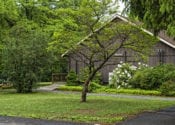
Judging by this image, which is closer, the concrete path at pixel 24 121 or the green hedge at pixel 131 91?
the concrete path at pixel 24 121

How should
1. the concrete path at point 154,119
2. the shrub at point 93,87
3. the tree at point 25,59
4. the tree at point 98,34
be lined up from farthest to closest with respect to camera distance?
1. the shrub at point 93,87
2. the tree at point 25,59
3. the tree at point 98,34
4. the concrete path at point 154,119

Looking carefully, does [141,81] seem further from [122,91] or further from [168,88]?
[168,88]

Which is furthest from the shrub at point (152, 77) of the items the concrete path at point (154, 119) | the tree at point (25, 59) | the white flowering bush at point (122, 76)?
the concrete path at point (154, 119)

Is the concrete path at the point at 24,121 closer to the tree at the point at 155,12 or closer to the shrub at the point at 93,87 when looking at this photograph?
the tree at the point at 155,12

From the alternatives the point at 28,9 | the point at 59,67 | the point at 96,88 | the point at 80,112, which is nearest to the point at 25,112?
the point at 80,112

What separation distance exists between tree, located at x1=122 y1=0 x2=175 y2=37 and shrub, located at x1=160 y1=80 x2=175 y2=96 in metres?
13.8

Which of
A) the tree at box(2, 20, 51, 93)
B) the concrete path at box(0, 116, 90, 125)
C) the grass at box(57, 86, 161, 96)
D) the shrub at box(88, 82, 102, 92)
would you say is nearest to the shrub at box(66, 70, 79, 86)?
the grass at box(57, 86, 161, 96)

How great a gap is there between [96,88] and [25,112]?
55.7 ft

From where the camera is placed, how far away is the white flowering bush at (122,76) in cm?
3406

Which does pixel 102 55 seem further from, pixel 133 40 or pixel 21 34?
pixel 21 34

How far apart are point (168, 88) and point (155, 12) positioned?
1581cm

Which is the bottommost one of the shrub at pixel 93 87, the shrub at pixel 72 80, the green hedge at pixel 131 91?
the green hedge at pixel 131 91

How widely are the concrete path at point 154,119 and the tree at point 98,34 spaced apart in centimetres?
452

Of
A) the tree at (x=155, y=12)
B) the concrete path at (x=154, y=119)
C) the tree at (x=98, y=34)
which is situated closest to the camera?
the tree at (x=155, y=12)
